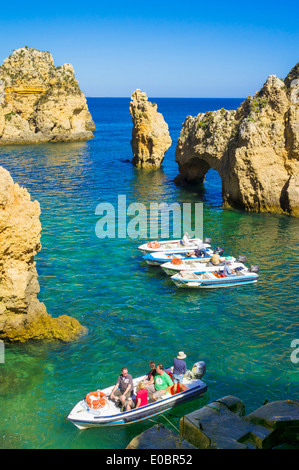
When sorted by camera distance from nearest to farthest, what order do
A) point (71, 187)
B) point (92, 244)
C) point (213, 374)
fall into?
1. point (213, 374)
2. point (92, 244)
3. point (71, 187)

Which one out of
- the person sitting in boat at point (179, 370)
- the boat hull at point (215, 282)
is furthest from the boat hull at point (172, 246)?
the person sitting in boat at point (179, 370)

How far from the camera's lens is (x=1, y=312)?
698 inches

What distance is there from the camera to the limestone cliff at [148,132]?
6137 cm

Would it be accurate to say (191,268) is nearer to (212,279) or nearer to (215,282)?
(212,279)

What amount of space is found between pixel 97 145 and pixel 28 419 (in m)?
80.5

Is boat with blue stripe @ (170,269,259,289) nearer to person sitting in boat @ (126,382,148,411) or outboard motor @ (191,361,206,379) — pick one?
outboard motor @ (191,361,206,379)

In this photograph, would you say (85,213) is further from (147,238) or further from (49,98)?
(49,98)

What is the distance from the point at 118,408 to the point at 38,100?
3563 inches

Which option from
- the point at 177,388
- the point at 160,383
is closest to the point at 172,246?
the point at 177,388

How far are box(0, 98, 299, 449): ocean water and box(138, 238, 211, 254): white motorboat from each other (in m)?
1.02

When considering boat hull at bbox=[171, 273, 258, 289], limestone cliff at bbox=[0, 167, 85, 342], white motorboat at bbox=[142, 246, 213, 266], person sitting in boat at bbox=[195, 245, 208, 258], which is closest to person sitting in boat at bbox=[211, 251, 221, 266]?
white motorboat at bbox=[142, 246, 213, 266]

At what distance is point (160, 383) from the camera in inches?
606

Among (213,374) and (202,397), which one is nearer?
(202,397)
